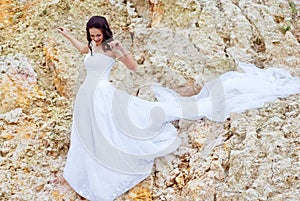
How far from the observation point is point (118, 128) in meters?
3.36

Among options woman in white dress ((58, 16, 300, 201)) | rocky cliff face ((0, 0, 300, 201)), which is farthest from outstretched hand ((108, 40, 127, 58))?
rocky cliff face ((0, 0, 300, 201))

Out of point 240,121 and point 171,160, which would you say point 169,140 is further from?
point 240,121

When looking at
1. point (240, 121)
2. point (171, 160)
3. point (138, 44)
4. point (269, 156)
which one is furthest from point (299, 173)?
point (138, 44)

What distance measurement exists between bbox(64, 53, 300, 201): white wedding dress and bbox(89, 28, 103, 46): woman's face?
0.09 m

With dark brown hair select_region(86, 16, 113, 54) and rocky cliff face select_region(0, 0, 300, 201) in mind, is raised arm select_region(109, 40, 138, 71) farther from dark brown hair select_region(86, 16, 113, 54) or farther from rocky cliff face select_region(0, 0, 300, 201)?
rocky cliff face select_region(0, 0, 300, 201)

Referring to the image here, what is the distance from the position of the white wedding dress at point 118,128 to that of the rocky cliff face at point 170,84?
0.08m

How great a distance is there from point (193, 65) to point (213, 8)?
0.69 m

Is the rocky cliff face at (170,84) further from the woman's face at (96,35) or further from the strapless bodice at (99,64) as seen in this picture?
the woman's face at (96,35)

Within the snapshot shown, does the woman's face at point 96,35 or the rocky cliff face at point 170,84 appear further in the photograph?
the woman's face at point 96,35

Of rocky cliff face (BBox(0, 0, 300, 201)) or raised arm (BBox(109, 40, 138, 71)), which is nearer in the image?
rocky cliff face (BBox(0, 0, 300, 201))

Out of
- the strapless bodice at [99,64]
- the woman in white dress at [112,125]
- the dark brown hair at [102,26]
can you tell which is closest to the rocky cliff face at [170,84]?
the woman in white dress at [112,125]

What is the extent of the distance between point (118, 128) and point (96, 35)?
2.06 feet

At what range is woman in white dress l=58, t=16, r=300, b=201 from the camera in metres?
3.26

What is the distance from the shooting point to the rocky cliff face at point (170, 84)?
317 cm
